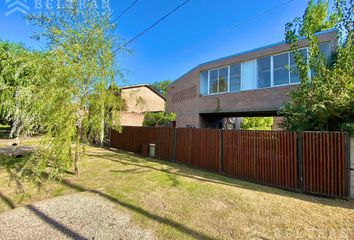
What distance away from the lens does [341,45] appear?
24.0 ft

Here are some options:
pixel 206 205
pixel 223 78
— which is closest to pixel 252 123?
pixel 223 78

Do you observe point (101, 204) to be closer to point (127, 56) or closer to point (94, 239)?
point (94, 239)

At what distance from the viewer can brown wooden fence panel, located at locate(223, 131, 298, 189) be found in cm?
617

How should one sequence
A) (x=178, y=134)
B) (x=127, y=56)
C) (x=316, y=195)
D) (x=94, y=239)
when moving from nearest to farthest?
1. (x=94, y=239)
2. (x=316, y=195)
3. (x=127, y=56)
4. (x=178, y=134)

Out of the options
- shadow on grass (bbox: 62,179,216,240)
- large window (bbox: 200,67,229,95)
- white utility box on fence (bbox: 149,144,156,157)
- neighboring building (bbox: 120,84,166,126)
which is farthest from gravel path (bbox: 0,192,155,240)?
neighboring building (bbox: 120,84,166,126)

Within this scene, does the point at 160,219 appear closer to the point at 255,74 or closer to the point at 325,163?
the point at 325,163

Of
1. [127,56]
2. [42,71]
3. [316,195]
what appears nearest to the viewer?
[316,195]

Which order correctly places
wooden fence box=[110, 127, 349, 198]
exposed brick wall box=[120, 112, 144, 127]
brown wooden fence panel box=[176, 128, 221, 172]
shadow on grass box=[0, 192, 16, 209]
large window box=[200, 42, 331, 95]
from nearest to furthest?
shadow on grass box=[0, 192, 16, 209] → wooden fence box=[110, 127, 349, 198] → brown wooden fence panel box=[176, 128, 221, 172] → large window box=[200, 42, 331, 95] → exposed brick wall box=[120, 112, 144, 127]

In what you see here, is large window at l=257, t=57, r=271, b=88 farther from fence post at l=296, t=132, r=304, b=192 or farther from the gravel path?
the gravel path

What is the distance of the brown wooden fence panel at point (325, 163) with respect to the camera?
5227 mm

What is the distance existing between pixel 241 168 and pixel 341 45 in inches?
227

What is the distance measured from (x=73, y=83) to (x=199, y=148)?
5.72 m

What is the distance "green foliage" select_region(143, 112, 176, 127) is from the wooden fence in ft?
30.3

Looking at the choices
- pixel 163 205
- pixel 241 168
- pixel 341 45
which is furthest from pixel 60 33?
pixel 341 45
